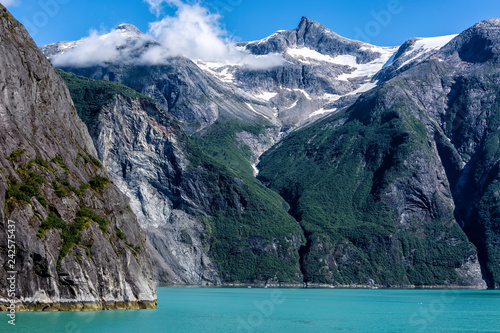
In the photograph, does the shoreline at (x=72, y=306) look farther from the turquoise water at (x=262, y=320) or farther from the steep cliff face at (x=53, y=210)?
the turquoise water at (x=262, y=320)

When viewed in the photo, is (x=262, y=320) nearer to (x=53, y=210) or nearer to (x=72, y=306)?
(x=72, y=306)

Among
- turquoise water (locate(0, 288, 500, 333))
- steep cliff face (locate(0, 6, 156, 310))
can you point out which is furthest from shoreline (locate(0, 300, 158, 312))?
turquoise water (locate(0, 288, 500, 333))

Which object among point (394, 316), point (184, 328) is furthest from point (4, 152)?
point (394, 316)

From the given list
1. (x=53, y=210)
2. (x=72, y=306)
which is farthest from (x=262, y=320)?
(x=53, y=210)

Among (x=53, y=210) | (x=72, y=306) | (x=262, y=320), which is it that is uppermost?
(x=53, y=210)

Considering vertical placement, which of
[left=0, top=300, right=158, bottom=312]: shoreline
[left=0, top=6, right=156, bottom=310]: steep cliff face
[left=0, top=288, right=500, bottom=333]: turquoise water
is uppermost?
[left=0, top=6, right=156, bottom=310]: steep cliff face

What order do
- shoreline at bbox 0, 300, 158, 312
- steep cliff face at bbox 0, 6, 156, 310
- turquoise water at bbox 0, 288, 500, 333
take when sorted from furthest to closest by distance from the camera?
steep cliff face at bbox 0, 6, 156, 310 < shoreline at bbox 0, 300, 158, 312 < turquoise water at bbox 0, 288, 500, 333

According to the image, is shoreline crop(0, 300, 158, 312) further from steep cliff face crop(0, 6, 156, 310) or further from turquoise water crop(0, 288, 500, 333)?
turquoise water crop(0, 288, 500, 333)

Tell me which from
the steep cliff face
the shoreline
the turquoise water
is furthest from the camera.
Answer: the steep cliff face

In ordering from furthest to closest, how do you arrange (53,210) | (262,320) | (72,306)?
(262,320), (53,210), (72,306)
